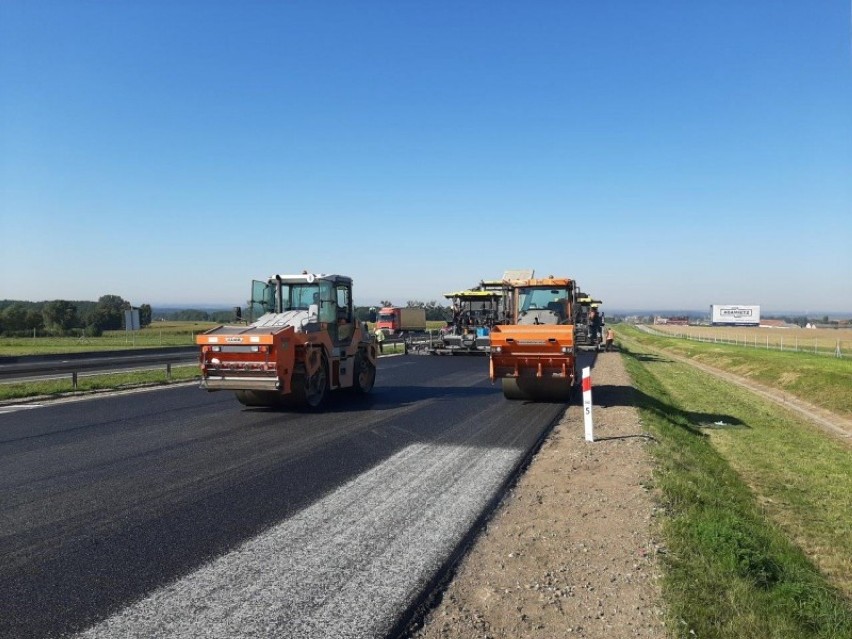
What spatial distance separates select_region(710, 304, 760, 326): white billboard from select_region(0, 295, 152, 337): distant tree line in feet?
411

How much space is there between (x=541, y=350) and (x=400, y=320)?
3990 centimetres

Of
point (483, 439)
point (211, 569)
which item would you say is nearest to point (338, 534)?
point (211, 569)

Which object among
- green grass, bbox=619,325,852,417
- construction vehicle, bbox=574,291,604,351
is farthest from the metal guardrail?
green grass, bbox=619,325,852,417

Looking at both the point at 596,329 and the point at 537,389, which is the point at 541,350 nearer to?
the point at 537,389

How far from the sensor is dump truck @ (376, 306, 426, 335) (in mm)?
51656

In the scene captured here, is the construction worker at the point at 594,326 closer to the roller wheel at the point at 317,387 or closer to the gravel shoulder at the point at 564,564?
the roller wheel at the point at 317,387

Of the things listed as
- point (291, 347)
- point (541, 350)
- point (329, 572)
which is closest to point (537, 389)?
point (541, 350)

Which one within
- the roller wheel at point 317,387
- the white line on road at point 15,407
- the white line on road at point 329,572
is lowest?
the white line on road at point 329,572

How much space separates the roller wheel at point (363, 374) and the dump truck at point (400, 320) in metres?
34.0

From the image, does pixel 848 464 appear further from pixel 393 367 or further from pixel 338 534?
pixel 393 367

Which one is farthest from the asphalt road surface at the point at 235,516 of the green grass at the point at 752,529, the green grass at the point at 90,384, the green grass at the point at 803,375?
the green grass at the point at 803,375

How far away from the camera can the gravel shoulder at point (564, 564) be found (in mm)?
4020

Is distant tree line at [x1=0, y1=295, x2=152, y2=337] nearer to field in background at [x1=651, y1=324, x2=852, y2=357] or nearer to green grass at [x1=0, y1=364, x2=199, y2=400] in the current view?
green grass at [x1=0, y1=364, x2=199, y2=400]

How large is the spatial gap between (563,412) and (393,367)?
38.9 ft
